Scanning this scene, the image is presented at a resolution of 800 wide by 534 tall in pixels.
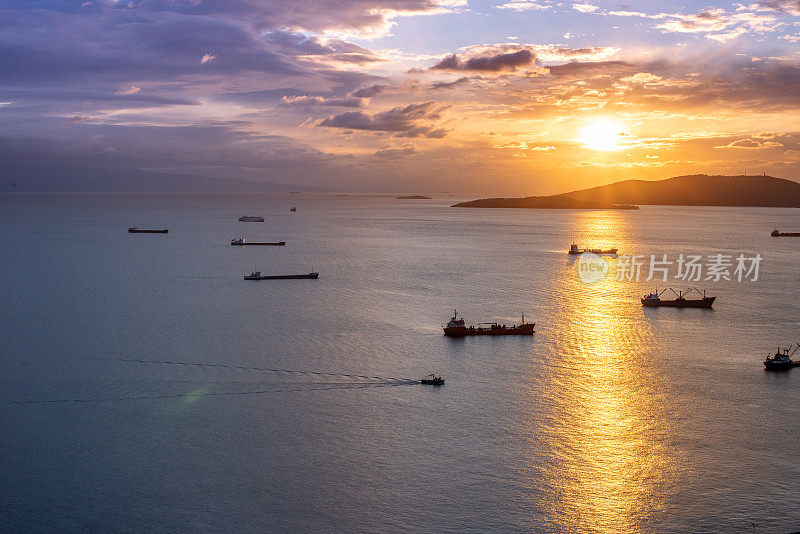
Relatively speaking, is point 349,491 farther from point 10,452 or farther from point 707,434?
point 707,434

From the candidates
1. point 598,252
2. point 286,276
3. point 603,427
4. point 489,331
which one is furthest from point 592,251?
point 603,427

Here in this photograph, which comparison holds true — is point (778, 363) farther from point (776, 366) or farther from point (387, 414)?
point (387, 414)

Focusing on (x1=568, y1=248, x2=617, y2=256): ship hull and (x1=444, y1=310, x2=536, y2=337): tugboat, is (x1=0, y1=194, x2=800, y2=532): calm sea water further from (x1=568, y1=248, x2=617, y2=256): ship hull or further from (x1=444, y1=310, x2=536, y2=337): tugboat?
(x1=568, y1=248, x2=617, y2=256): ship hull

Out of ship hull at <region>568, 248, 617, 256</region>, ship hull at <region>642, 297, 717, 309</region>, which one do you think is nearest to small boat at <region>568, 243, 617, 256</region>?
ship hull at <region>568, 248, 617, 256</region>

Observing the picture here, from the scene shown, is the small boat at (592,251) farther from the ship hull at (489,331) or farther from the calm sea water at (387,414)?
the ship hull at (489,331)

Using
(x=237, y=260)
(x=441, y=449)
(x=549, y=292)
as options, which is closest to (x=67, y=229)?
(x=237, y=260)

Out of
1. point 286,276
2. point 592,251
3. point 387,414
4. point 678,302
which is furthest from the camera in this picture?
point 592,251

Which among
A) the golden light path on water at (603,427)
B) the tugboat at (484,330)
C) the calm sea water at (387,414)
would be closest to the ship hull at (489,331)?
the tugboat at (484,330)
